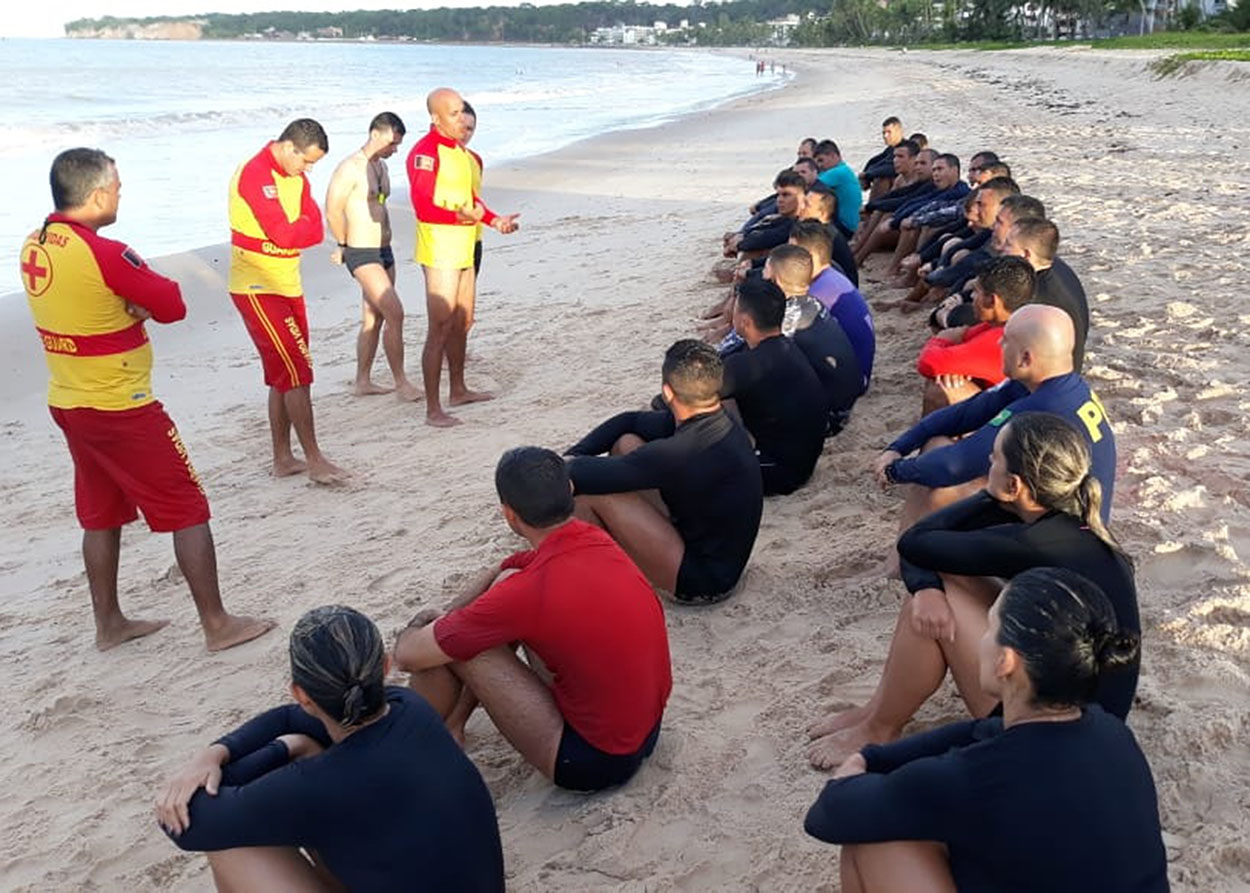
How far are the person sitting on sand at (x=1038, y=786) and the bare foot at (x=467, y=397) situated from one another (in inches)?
215

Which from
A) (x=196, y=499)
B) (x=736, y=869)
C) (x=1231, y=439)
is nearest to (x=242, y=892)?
(x=736, y=869)

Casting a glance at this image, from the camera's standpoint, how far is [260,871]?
2488 millimetres

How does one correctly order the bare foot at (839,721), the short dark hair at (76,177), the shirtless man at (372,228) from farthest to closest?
1. the shirtless man at (372,228)
2. the short dark hair at (76,177)
3. the bare foot at (839,721)

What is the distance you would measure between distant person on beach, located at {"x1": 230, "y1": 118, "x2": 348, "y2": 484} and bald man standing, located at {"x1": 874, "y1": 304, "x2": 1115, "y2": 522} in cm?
337

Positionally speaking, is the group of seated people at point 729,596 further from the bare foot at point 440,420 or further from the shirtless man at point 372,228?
the shirtless man at point 372,228

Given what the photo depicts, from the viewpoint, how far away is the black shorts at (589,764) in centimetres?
326

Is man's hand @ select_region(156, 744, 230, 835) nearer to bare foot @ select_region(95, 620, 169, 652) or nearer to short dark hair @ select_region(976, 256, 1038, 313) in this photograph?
bare foot @ select_region(95, 620, 169, 652)

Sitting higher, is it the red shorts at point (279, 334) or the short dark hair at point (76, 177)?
the short dark hair at point (76, 177)

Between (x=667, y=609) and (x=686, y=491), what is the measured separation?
22.6 inches

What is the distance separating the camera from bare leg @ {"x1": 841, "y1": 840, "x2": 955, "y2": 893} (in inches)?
90.0

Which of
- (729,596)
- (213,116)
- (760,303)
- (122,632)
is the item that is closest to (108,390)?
(122,632)

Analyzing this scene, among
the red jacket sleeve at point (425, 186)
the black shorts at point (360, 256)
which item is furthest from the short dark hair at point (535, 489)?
the black shorts at point (360, 256)

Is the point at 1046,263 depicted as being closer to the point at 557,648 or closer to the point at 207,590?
the point at 557,648

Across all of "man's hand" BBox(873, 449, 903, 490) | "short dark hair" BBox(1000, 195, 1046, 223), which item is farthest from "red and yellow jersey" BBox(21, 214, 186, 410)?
"short dark hair" BBox(1000, 195, 1046, 223)
